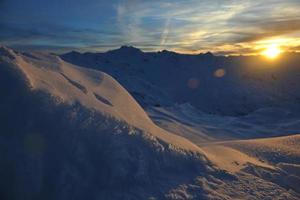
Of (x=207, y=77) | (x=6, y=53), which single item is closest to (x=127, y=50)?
(x=207, y=77)

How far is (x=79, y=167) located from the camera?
539cm

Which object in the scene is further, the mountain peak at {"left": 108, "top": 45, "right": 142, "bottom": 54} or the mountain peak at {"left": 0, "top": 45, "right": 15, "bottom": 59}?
the mountain peak at {"left": 108, "top": 45, "right": 142, "bottom": 54}

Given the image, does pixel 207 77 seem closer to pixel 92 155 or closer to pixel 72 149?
pixel 92 155

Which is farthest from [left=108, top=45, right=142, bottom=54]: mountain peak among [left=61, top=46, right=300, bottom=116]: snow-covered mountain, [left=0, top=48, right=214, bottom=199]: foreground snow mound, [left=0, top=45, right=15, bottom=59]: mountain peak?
[left=0, top=48, right=214, bottom=199]: foreground snow mound

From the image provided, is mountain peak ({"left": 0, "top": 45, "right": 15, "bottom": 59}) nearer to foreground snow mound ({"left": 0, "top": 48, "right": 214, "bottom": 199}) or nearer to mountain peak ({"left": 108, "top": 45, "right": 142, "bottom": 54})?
foreground snow mound ({"left": 0, "top": 48, "right": 214, "bottom": 199})

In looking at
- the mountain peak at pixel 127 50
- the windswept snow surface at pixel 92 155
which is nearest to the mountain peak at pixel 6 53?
the windswept snow surface at pixel 92 155

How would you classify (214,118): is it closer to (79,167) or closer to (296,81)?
(79,167)

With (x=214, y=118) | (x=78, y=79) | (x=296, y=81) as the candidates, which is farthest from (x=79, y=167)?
(x=296, y=81)

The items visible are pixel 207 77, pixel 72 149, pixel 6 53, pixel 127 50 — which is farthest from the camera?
pixel 127 50

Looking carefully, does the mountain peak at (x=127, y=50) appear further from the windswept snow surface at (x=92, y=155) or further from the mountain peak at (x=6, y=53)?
the windswept snow surface at (x=92, y=155)

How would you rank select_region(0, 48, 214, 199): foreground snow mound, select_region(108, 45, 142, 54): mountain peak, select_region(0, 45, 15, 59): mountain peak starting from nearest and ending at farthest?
select_region(0, 48, 214, 199): foreground snow mound < select_region(0, 45, 15, 59): mountain peak < select_region(108, 45, 142, 54): mountain peak

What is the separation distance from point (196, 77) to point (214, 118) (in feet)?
241

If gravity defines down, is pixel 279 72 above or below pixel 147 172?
above

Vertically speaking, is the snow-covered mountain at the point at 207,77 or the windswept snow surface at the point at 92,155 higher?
the snow-covered mountain at the point at 207,77
